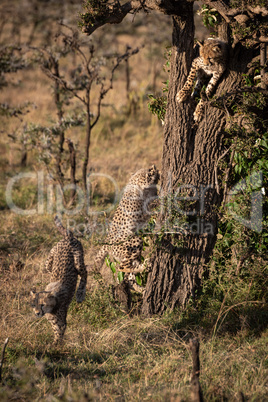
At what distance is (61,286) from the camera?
4.73 m

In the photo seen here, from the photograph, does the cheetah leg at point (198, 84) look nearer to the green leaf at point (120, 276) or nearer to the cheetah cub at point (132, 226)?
the cheetah cub at point (132, 226)

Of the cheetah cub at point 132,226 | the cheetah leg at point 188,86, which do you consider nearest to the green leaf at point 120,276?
the cheetah cub at point 132,226

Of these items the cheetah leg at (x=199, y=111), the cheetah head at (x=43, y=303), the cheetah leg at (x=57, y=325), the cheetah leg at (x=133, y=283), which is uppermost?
the cheetah leg at (x=199, y=111)

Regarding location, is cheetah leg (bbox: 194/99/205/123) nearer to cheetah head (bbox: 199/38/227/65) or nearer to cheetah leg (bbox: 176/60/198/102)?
cheetah leg (bbox: 176/60/198/102)

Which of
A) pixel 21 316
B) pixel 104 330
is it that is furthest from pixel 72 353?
pixel 21 316

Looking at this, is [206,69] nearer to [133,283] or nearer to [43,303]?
[133,283]

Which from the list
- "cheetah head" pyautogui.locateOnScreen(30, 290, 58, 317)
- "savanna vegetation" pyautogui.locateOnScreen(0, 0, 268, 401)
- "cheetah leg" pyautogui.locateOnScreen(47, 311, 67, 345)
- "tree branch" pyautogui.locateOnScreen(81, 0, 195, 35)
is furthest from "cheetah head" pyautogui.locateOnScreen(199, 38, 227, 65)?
"cheetah leg" pyautogui.locateOnScreen(47, 311, 67, 345)

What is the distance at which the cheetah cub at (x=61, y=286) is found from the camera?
4.41m

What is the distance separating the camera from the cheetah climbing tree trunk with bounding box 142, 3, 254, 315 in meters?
4.72

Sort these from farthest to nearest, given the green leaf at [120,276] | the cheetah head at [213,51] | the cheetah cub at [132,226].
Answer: the cheetah cub at [132,226]
the green leaf at [120,276]
the cheetah head at [213,51]

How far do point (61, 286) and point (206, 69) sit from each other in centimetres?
257

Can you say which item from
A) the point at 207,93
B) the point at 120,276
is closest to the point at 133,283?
the point at 120,276

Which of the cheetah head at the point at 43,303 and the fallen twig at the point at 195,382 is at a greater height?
the fallen twig at the point at 195,382

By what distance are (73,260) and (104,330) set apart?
85 cm
